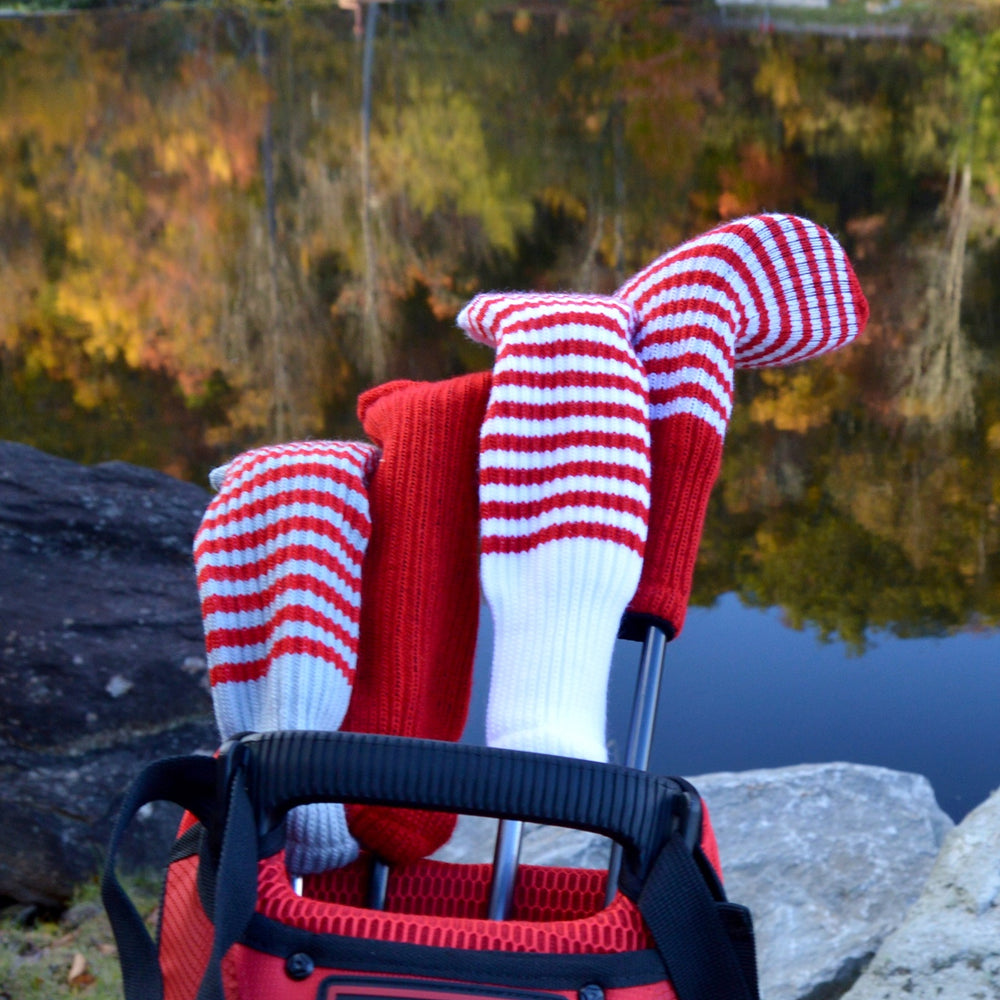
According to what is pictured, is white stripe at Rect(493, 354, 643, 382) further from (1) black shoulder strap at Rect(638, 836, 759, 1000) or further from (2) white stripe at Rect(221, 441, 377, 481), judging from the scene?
(1) black shoulder strap at Rect(638, 836, 759, 1000)

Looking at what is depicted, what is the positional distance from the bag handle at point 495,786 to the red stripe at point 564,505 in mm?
271

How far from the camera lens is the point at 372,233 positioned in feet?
28.4

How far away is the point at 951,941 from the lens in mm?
1585

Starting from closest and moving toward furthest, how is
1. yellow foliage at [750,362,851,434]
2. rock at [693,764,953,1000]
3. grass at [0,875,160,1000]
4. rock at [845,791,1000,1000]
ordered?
rock at [845,791,1000,1000] → rock at [693,764,953,1000] → grass at [0,875,160,1000] → yellow foliage at [750,362,851,434]

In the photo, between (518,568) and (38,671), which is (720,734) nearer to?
(38,671)

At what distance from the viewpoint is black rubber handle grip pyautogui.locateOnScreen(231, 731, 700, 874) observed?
0.87 metres

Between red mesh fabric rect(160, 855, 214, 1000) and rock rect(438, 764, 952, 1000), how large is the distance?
1343 mm

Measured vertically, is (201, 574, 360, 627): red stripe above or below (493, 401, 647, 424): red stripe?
below

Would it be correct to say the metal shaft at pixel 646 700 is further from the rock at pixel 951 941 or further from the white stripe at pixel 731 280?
the rock at pixel 951 941

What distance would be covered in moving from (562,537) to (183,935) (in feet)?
1.41

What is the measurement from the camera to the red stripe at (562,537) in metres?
1.08

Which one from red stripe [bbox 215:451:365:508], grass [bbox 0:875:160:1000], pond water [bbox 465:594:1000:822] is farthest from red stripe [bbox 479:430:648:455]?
pond water [bbox 465:594:1000:822]

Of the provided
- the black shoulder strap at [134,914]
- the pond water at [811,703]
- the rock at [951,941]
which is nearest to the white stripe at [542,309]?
the black shoulder strap at [134,914]

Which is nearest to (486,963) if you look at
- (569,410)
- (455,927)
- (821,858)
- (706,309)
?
(455,927)
